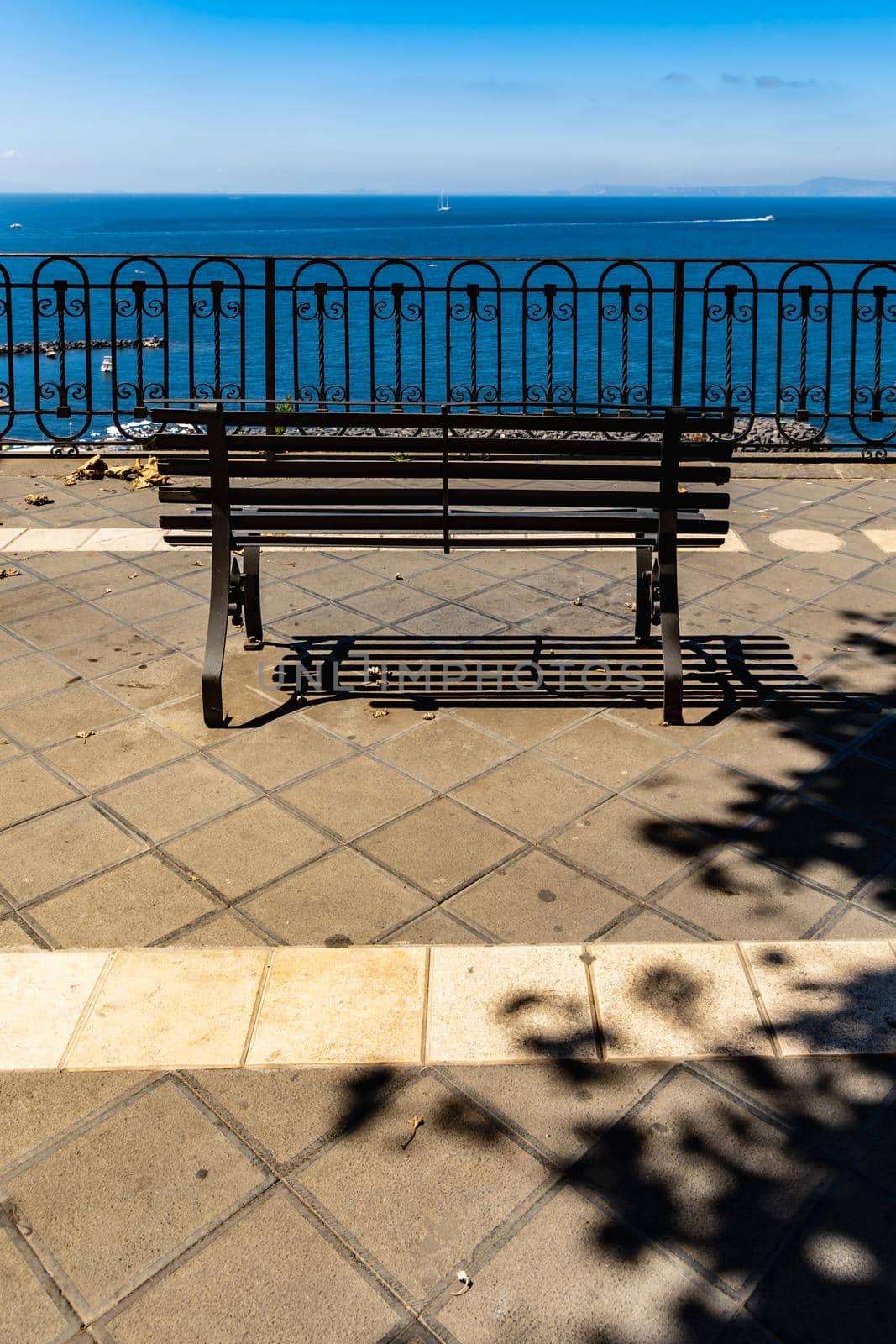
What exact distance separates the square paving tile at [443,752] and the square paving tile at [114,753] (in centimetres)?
93

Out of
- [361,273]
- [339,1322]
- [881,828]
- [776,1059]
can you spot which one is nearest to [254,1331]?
[339,1322]

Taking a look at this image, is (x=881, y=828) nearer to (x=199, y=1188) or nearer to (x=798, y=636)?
(x=798, y=636)

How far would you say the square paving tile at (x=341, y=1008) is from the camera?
11.0 feet

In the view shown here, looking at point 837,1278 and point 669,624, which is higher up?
point 669,624

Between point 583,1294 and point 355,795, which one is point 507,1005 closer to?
point 583,1294

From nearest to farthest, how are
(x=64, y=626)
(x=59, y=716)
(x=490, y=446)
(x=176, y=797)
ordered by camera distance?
(x=176, y=797) < (x=490, y=446) < (x=59, y=716) < (x=64, y=626)

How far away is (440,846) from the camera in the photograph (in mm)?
4418

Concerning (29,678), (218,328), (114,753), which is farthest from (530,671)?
(218,328)

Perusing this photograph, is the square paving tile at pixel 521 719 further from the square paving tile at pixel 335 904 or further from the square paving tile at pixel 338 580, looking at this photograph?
the square paving tile at pixel 338 580

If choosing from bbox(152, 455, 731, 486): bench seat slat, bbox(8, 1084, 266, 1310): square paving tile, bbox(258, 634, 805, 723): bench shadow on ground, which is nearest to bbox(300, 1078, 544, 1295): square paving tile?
bbox(8, 1084, 266, 1310): square paving tile

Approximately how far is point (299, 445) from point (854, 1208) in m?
3.66

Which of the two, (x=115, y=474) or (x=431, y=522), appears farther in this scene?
(x=115, y=474)

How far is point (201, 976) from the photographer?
367 centimetres

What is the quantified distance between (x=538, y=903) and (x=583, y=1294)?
1.54m
